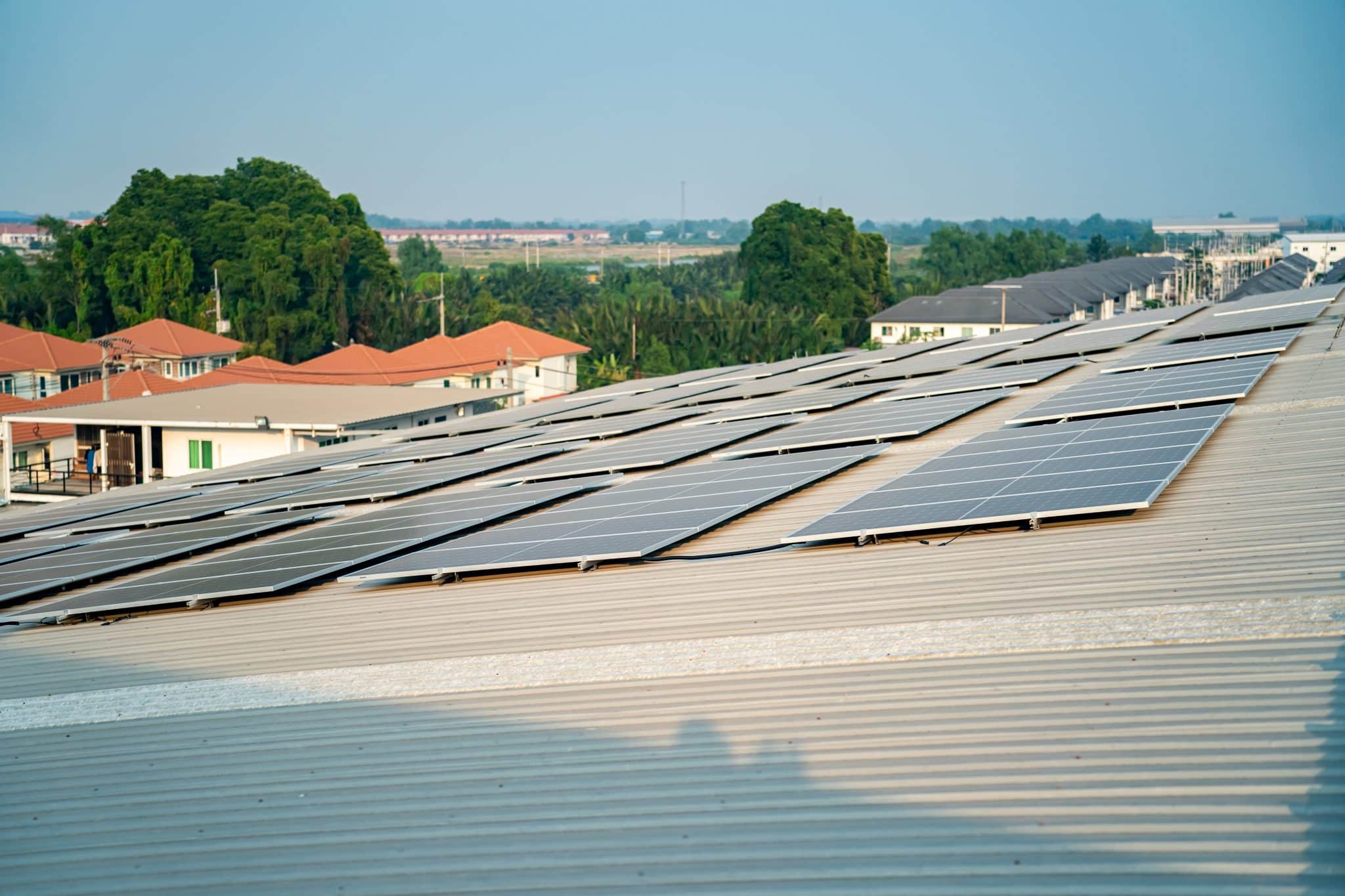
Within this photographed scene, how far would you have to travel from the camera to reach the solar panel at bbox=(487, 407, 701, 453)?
82.3 ft

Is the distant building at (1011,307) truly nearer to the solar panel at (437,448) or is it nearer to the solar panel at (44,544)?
the solar panel at (437,448)

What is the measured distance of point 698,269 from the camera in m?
188

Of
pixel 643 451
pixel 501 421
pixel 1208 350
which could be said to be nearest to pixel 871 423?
pixel 643 451

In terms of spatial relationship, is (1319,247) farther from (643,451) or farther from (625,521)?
(625,521)

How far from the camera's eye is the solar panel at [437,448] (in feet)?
84.5

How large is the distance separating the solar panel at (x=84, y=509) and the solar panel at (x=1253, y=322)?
21985 mm

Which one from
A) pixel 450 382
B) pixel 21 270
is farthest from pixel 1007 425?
pixel 21 270

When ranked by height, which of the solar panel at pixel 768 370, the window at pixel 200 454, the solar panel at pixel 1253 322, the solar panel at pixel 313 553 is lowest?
the window at pixel 200 454

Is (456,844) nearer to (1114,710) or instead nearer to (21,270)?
(1114,710)

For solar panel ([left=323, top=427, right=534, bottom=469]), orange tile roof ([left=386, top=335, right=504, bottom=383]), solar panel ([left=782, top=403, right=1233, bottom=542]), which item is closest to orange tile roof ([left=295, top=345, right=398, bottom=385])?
orange tile roof ([left=386, top=335, right=504, bottom=383])

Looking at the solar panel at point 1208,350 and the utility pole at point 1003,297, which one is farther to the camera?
the utility pole at point 1003,297

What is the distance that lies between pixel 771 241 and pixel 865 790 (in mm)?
111840

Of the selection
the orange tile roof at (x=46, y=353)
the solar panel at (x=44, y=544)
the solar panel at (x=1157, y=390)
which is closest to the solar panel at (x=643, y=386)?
the solar panel at (x=44, y=544)

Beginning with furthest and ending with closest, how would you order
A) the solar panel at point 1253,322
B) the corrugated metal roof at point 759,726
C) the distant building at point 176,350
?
the distant building at point 176,350 < the solar panel at point 1253,322 < the corrugated metal roof at point 759,726
